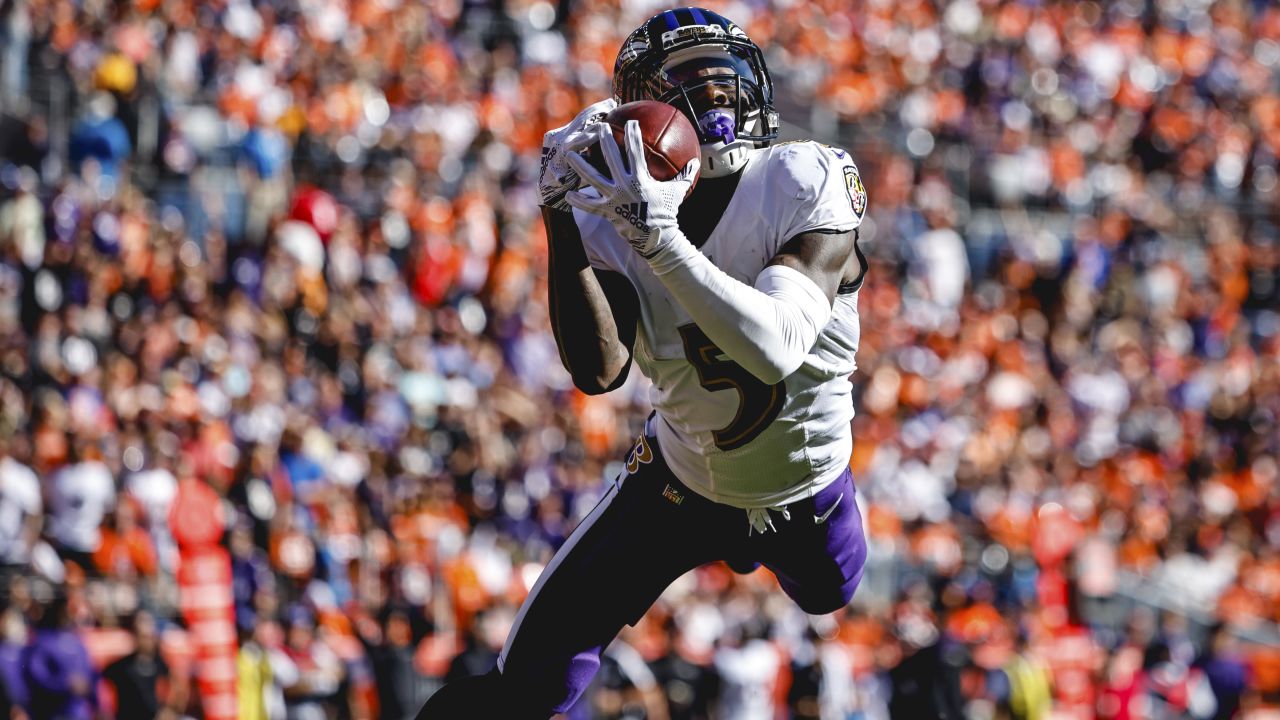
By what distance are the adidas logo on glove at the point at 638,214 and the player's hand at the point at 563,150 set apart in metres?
0.23

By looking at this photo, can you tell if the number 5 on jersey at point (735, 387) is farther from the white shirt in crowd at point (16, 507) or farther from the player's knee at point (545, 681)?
the white shirt in crowd at point (16, 507)

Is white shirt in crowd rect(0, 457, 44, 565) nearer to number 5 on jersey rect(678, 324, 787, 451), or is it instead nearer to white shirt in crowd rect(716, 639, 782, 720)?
white shirt in crowd rect(716, 639, 782, 720)

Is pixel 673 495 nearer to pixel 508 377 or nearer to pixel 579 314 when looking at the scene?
pixel 579 314

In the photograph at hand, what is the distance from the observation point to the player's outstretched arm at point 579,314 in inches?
159

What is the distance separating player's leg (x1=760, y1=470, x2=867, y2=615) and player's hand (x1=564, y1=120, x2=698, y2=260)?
49.4 inches

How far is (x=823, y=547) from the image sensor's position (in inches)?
179

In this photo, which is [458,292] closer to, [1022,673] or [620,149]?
[1022,673]

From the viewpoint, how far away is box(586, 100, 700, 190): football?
3.54 meters

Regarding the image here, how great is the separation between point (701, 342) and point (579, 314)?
0.32 metres

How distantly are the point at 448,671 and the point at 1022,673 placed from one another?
3.73 meters

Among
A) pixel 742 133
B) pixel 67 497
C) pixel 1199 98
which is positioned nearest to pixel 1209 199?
pixel 1199 98

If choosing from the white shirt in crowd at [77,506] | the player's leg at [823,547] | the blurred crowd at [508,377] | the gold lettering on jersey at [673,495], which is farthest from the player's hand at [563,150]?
the white shirt in crowd at [77,506]

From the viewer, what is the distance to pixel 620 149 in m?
3.51

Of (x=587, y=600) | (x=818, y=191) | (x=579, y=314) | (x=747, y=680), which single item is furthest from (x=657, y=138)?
(x=747, y=680)
